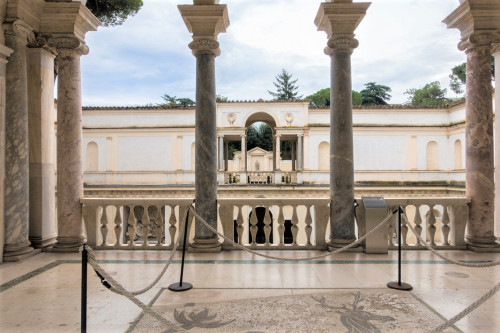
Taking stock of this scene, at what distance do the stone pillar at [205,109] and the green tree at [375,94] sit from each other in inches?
2093

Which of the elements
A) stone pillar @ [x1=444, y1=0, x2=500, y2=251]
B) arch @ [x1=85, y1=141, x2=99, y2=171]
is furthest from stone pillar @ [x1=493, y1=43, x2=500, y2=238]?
arch @ [x1=85, y1=141, x2=99, y2=171]

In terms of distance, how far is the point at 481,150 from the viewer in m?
6.58

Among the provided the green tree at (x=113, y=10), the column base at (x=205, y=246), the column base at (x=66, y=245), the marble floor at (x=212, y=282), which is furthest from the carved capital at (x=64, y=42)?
the green tree at (x=113, y=10)

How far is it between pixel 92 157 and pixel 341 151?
22.5 m

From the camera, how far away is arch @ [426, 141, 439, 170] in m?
24.8

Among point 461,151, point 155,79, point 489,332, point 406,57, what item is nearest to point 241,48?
point 155,79

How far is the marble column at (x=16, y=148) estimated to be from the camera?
19.8 ft

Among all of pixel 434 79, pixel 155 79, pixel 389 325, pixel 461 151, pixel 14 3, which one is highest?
pixel 155 79

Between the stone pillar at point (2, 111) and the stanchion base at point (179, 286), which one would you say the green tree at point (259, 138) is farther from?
the stanchion base at point (179, 286)

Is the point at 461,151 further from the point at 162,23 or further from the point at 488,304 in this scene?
the point at 162,23

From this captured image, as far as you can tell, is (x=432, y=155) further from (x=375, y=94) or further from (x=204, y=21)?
(x=375, y=94)

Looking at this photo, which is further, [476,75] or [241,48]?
[241,48]

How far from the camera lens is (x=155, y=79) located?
70.1m

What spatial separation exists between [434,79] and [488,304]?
200ft
